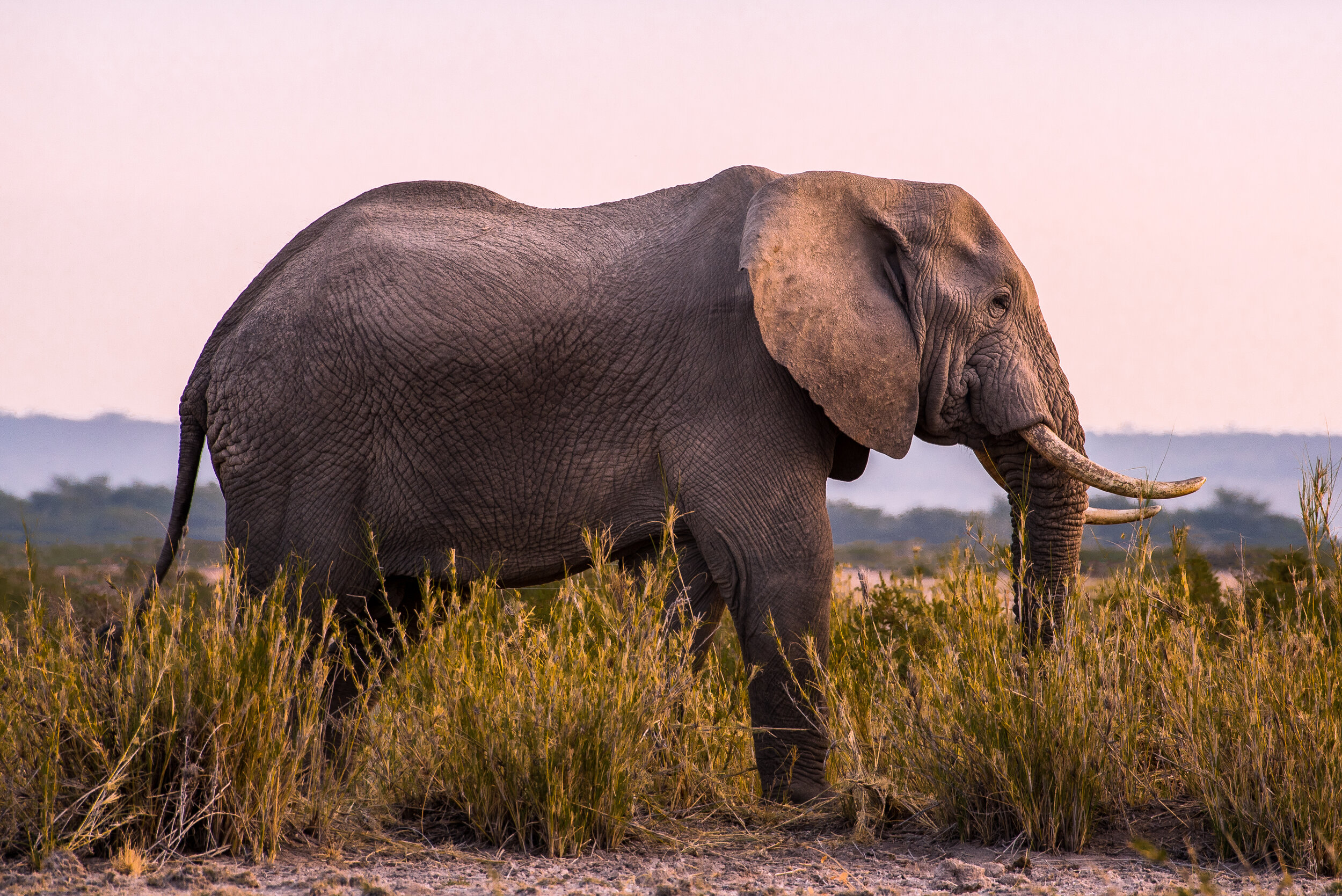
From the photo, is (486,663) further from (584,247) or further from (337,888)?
(584,247)

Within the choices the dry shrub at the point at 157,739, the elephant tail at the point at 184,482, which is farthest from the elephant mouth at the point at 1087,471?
the elephant tail at the point at 184,482

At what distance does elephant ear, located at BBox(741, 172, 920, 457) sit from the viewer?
5043 mm

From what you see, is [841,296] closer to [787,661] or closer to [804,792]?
[787,661]

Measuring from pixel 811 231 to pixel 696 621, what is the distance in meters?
1.88

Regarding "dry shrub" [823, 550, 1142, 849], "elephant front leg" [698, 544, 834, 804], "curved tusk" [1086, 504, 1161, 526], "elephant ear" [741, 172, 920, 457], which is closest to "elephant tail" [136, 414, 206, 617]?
"elephant front leg" [698, 544, 834, 804]

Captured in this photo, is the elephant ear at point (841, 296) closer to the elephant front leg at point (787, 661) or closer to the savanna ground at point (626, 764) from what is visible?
the elephant front leg at point (787, 661)

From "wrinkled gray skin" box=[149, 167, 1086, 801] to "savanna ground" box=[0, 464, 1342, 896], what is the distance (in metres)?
0.59

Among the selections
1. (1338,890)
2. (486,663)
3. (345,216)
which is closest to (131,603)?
Answer: (486,663)

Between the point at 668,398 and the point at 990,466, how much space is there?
1575 mm

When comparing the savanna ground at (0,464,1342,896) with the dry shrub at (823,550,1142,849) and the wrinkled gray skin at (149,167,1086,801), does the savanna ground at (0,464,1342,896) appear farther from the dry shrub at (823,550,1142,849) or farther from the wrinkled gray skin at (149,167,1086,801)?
the wrinkled gray skin at (149,167,1086,801)

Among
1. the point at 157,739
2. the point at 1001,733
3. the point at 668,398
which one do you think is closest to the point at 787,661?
the point at 1001,733

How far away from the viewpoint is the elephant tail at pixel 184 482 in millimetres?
5867

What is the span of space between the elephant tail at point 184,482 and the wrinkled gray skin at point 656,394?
40 cm

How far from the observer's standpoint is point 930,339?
5.44 meters
